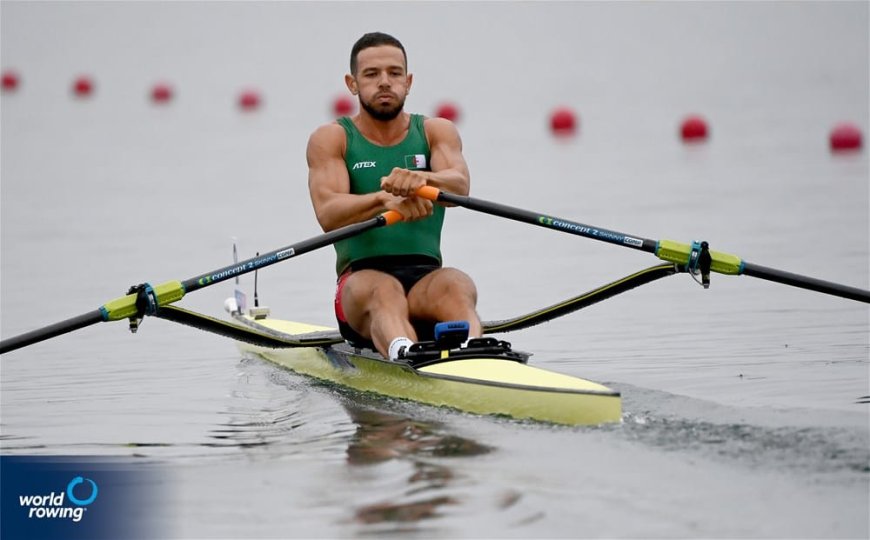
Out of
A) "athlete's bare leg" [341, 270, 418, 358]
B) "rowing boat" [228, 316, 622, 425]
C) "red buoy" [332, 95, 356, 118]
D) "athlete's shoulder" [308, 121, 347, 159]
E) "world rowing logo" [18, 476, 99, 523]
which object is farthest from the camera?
"red buoy" [332, 95, 356, 118]

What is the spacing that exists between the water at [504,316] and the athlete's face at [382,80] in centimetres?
163

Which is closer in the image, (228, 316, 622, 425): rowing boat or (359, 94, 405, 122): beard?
(228, 316, 622, 425): rowing boat

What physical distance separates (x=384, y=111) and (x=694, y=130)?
15.5m

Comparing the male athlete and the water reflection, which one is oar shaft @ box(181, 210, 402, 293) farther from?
the water reflection

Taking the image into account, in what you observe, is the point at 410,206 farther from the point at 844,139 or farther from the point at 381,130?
the point at 844,139

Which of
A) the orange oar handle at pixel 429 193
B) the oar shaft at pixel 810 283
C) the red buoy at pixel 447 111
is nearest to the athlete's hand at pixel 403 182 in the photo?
the orange oar handle at pixel 429 193

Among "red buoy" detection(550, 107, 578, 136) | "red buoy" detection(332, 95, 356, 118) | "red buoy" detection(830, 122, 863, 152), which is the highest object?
"red buoy" detection(332, 95, 356, 118)

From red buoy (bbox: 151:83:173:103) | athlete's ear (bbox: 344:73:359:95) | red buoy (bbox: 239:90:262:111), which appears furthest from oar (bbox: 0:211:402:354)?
red buoy (bbox: 151:83:173:103)

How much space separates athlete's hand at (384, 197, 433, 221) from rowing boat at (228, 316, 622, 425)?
2.53 feet

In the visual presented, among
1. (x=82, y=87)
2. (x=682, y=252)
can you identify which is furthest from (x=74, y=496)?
(x=82, y=87)

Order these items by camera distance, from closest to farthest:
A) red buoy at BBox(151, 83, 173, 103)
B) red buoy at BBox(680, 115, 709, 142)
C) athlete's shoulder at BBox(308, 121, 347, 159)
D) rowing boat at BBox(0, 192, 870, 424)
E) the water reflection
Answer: the water reflection → rowing boat at BBox(0, 192, 870, 424) → athlete's shoulder at BBox(308, 121, 347, 159) → red buoy at BBox(680, 115, 709, 142) → red buoy at BBox(151, 83, 173, 103)

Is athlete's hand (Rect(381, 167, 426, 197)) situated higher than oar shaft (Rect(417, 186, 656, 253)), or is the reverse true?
athlete's hand (Rect(381, 167, 426, 197))

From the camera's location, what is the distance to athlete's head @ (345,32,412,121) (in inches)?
336

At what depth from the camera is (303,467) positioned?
21.4 ft
